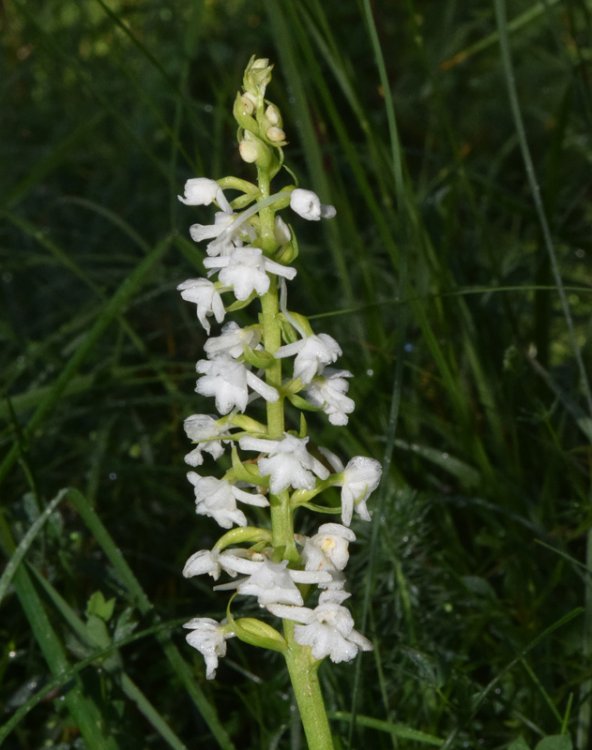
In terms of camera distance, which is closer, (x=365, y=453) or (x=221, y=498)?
(x=221, y=498)

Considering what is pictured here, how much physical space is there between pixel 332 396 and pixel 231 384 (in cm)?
10

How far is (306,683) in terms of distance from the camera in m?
1.05

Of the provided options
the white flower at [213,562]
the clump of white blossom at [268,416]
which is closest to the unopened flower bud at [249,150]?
the clump of white blossom at [268,416]

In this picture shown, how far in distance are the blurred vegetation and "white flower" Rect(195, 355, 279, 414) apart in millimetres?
251

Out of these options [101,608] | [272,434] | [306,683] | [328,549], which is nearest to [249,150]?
[272,434]

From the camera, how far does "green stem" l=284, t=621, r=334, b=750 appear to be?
1047 millimetres

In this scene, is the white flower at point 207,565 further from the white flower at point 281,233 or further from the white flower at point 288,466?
the white flower at point 281,233

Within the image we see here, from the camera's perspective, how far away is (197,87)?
364cm

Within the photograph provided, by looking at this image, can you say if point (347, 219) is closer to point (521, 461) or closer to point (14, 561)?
point (521, 461)

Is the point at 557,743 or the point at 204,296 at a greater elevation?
the point at 204,296

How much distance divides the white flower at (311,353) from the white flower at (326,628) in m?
0.19

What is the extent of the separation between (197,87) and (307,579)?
283cm

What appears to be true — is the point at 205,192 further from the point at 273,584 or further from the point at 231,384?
the point at 273,584

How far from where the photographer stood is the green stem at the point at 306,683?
105 centimetres
